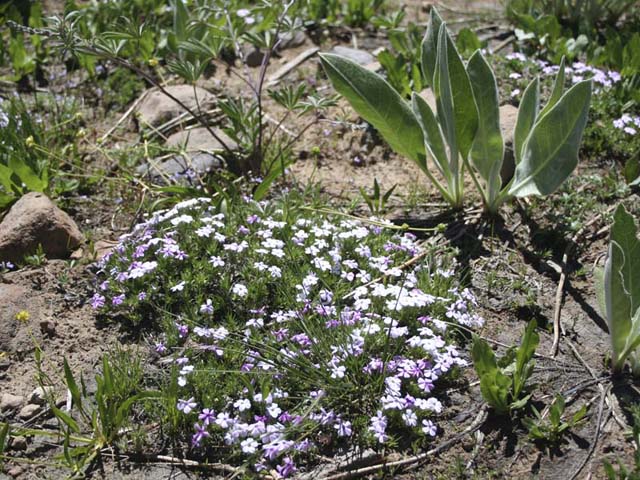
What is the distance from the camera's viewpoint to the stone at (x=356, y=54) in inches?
221

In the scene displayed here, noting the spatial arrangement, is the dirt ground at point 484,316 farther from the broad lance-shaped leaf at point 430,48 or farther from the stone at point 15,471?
the broad lance-shaped leaf at point 430,48

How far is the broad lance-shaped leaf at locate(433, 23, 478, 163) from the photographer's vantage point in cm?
352

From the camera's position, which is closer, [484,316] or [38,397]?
[38,397]

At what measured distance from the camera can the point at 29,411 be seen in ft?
10.2

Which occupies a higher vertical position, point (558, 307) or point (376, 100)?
point (376, 100)

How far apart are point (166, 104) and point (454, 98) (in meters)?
2.26

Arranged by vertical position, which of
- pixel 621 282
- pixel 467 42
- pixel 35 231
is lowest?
pixel 35 231

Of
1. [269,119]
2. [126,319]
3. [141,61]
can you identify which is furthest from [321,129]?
[126,319]

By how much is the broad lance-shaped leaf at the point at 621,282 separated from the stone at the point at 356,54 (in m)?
3.09

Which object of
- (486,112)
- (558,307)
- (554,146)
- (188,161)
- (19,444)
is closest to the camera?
(19,444)

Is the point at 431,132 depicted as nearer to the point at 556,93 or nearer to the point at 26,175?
the point at 556,93

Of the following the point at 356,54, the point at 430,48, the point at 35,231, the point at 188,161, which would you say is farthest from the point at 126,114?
the point at 430,48

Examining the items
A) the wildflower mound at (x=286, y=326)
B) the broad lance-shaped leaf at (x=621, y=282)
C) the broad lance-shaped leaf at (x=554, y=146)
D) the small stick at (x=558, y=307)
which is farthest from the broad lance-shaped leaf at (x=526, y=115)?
the broad lance-shaped leaf at (x=621, y=282)

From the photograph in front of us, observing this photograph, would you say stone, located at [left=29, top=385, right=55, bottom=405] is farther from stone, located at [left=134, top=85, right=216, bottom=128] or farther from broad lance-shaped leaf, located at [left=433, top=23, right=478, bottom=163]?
broad lance-shaped leaf, located at [left=433, top=23, right=478, bottom=163]
